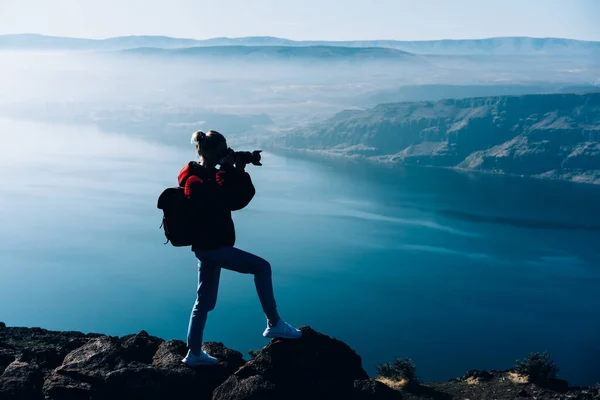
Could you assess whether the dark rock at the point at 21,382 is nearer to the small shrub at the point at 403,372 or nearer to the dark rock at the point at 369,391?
the dark rock at the point at 369,391

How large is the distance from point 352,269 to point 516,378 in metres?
47.5

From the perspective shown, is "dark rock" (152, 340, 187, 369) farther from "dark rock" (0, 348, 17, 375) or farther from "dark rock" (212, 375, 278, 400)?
"dark rock" (0, 348, 17, 375)

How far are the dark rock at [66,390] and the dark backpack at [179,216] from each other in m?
1.83

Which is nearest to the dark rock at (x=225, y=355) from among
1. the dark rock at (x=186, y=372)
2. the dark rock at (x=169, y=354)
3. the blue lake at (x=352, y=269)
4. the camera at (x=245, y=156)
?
the dark rock at (x=186, y=372)

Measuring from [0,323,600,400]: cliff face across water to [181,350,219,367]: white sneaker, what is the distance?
7 centimetres

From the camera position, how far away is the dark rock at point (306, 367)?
20.6 ft

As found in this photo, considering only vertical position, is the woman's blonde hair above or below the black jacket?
above

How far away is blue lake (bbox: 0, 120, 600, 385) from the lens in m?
40.8

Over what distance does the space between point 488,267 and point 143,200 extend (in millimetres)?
54491

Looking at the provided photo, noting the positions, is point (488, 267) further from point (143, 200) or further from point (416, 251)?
point (143, 200)

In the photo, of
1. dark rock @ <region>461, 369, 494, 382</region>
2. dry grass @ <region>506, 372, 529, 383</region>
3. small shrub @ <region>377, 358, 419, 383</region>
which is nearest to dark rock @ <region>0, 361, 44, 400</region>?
small shrub @ <region>377, 358, 419, 383</region>

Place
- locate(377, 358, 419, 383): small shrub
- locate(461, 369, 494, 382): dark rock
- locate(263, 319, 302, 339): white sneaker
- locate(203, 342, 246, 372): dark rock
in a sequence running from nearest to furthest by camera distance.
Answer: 1. locate(263, 319, 302, 339): white sneaker
2. locate(203, 342, 246, 372): dark rock
3. locate(461, 369, 494, 382): dark rock
4. locate(377, 358, 419, 383): small shrub

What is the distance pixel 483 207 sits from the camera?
326 ft

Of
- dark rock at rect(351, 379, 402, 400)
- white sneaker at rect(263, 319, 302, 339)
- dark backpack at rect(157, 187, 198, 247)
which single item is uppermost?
dark backpack at rect(157, 187, 198, 247)
